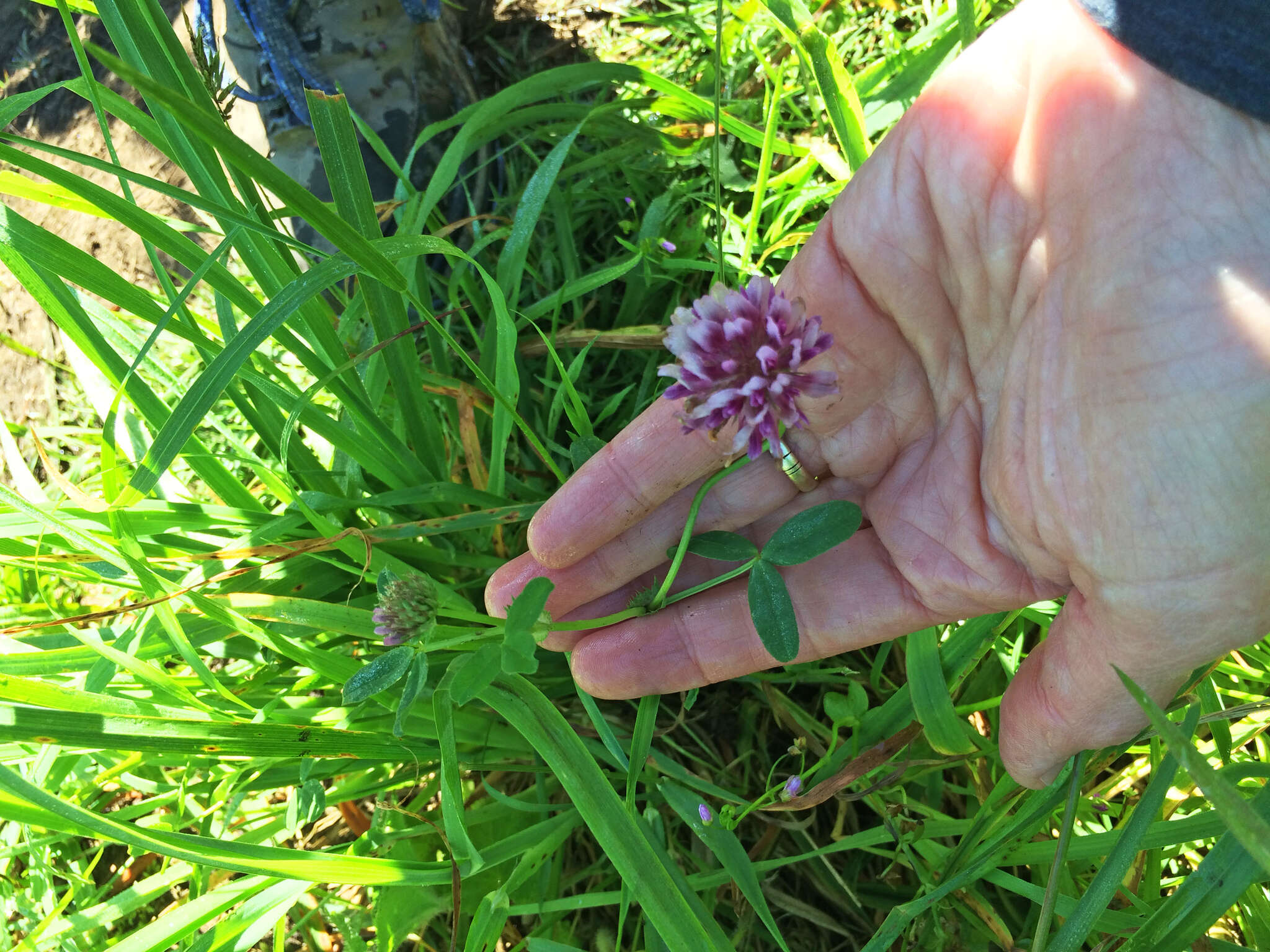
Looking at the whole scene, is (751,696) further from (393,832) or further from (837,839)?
(393,832)

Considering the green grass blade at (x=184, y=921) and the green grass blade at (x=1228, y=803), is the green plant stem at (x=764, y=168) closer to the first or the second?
the green grass blade at (x=1228, y=803)

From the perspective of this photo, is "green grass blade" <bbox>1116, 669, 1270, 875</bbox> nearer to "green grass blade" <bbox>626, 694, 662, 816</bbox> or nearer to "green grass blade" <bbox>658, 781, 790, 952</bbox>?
"green grass blade" <bbox>658, 781, 790, 952</bbox>

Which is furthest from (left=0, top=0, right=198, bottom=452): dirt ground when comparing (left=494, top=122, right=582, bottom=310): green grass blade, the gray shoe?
(left=494, top=122, right=582, bottom=310): green grass blade

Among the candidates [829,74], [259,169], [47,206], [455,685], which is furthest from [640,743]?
[47,206]

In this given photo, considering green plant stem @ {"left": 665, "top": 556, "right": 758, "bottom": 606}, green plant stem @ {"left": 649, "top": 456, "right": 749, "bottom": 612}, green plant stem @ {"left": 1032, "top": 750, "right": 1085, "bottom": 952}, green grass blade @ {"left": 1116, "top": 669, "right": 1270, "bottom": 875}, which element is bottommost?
green plant stem @ {"left": 1032, "top": 750, "right": 1085, "bottom": 952}

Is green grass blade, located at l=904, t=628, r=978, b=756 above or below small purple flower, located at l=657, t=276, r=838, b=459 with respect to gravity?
below
